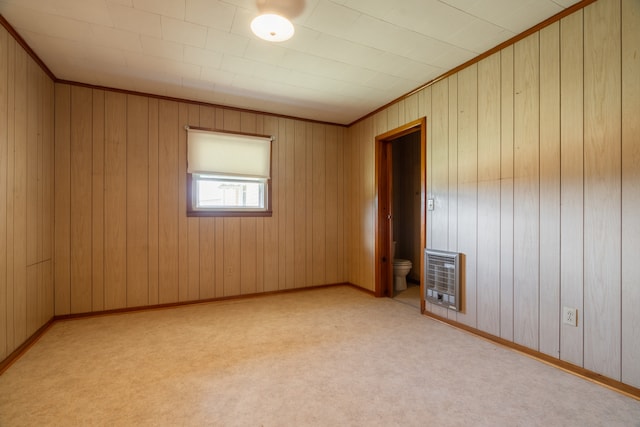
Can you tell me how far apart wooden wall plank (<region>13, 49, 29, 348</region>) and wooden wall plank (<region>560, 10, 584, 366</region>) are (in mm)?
4085

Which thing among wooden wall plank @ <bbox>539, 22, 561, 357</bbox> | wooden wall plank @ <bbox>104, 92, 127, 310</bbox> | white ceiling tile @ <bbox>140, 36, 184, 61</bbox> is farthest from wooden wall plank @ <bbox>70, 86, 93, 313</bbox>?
wooden wall plank @ <bbox>539, 22, 561, 357</bbox>

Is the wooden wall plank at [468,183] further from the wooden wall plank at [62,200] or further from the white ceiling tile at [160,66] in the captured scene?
the wooden wall plank at [62,200]

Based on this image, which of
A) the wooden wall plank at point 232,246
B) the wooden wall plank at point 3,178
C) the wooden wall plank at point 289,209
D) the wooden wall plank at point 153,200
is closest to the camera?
the wooden wall plank at point 3,178

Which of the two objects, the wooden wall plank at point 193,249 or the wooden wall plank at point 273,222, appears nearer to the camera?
the wooden wall plank at point 193,249

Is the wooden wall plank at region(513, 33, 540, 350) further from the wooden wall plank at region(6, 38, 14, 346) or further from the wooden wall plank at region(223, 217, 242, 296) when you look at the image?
the wooden wall plank at region(6, 38, 14, 346)

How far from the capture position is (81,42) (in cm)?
242

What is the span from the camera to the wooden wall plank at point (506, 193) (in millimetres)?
2430

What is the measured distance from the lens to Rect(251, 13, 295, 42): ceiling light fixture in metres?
2.03

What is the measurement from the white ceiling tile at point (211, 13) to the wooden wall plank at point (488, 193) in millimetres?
2177

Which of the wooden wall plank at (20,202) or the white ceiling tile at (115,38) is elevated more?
the white ceiling tile at (115,38)

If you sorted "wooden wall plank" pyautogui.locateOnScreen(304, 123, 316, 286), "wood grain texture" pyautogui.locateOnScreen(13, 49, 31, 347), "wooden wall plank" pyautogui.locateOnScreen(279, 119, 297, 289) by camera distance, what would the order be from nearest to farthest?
"wood grain texture" pyautogui.locateOnScreen(13, 49, 31, 347) < "wooden wall plank" pyautogui.locateOnScreen(279, 119, 297, 289) < "wooden wall plank" pyautogui.locateOnScreen(304, 123, 316, 286)

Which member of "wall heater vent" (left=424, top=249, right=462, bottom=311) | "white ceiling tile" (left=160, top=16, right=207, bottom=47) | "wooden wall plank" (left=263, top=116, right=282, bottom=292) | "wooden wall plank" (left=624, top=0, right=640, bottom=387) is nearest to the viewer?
"wooden wall plank" (left=624, top=0, right=640, bottom=387)

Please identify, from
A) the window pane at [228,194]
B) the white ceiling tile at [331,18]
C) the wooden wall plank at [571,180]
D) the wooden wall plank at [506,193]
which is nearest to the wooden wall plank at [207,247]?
the window pane at [228,194]

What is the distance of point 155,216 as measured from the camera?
11.4 ft
